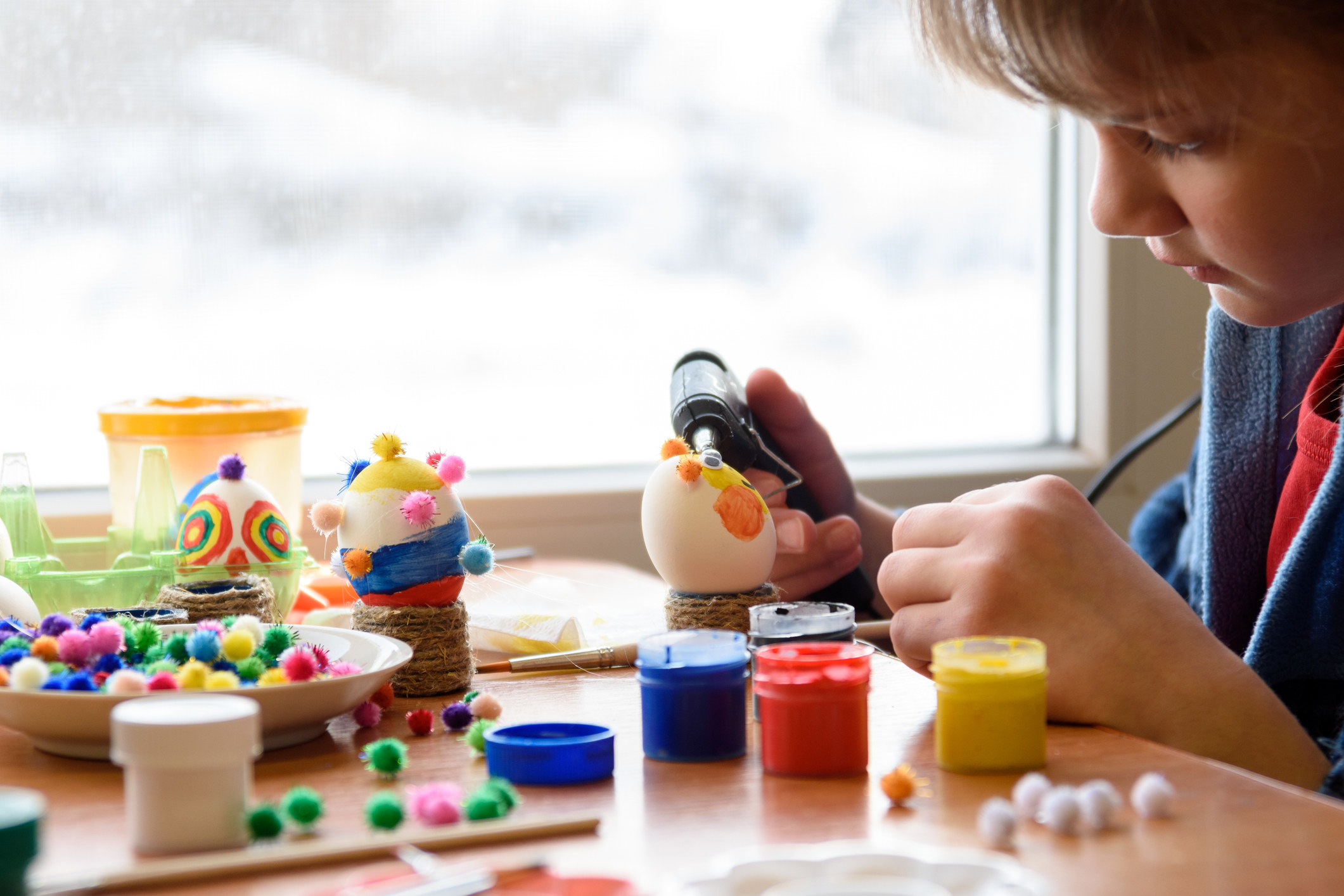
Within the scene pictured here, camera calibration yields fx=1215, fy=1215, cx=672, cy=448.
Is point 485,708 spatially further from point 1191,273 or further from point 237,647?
point 1191,273

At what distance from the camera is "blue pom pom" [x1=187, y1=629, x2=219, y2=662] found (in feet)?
1.77

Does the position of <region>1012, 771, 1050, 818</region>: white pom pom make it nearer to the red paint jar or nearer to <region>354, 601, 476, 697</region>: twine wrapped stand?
the red paint jar

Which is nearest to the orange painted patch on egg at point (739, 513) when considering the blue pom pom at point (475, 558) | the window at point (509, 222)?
the blue pom pom at point (475, 558)

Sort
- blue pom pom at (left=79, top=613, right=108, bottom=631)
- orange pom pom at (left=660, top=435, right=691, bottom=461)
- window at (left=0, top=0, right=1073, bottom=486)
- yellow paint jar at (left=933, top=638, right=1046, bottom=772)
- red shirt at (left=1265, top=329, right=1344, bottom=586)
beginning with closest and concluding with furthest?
yellow paint jar at (left=933, top=638, right=1046, bottom=772) → blue pom pom at (left=79, top=613, right=108, bottom=631) → orange pom pom at (left=660, top=435, right=691, bottom=461) → red shirt at (left=1265, top=329, right=1344, bottom=586) → window at (left=0, top=0, right=1073, bottom=486)

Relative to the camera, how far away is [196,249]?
4.50ft

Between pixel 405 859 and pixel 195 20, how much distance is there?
121 cm

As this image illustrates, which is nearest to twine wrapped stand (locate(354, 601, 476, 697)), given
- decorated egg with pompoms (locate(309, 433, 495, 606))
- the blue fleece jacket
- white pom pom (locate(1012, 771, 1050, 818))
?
decorated egg with pompoms (locate(309, 433, 495, 606))

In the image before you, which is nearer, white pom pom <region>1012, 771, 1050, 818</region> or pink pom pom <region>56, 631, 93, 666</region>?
white pom pom <region>1012, 771, 1050, 818</region>

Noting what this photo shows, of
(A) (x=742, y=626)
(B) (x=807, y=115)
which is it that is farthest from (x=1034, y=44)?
(B) (x=807, y=115)

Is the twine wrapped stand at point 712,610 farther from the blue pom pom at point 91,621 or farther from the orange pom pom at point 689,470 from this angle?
the blue pom pom at point 91,621

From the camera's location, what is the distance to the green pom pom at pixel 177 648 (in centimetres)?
56

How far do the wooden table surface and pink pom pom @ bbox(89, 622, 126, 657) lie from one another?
49 millimetres

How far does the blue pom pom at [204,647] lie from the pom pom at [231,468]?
0.23 meters

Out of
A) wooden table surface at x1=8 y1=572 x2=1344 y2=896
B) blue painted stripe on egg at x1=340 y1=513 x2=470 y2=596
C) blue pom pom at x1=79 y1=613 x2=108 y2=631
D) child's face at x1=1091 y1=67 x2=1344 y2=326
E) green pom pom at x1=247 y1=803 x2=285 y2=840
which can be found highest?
child's face at x1=1091 y1=67 x2=1344 y2=326
